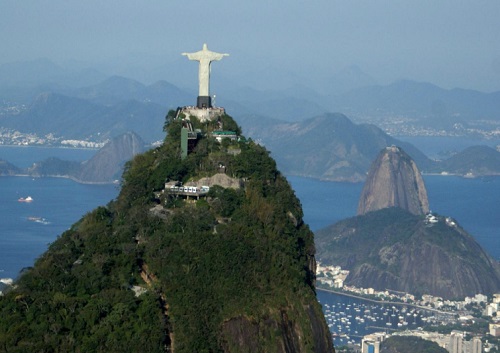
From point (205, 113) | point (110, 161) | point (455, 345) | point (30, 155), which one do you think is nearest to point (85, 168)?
point (110, 161)

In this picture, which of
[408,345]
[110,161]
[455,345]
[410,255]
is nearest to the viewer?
[455,345]

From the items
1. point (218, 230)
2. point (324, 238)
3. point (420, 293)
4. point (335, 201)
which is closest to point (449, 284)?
point (420, 293)

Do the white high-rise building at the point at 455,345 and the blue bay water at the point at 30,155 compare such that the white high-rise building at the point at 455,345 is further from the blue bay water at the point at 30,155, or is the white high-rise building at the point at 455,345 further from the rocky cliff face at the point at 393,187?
the blue bay water at the point at 30,155

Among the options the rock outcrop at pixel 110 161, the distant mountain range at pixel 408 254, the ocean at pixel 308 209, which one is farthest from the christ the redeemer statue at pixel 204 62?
the rock outcrop at pixel 110 161

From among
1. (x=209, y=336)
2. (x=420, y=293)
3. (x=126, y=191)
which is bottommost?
(x=420, y=293)

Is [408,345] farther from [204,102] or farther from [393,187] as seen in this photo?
[393,187]

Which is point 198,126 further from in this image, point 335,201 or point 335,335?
point 335,201

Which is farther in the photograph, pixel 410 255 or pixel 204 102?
pixel 410 255
